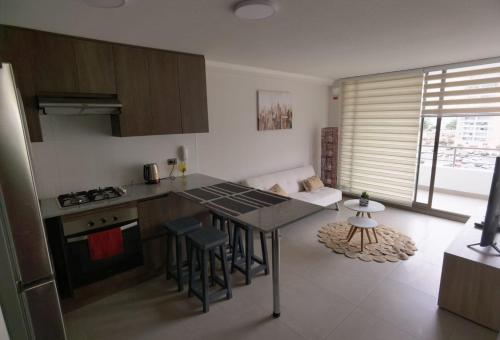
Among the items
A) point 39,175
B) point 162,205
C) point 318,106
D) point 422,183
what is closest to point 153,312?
point 162,205

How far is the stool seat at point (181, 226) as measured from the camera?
8.15ft

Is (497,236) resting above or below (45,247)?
below

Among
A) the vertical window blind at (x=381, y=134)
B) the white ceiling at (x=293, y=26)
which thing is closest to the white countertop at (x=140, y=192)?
the white ceiling at (x=293, y=26)

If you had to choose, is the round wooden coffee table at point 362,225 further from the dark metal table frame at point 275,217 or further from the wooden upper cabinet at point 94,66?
the wooden upper cabinet at point 94,66

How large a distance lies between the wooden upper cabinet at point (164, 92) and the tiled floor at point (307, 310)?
66.3 inches

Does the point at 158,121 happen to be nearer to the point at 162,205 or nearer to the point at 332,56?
the point at 162,205

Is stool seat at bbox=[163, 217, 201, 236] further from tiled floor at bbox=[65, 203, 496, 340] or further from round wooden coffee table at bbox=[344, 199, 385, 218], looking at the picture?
round wooden coffee table at bbox=[344, 199, 385, 218]

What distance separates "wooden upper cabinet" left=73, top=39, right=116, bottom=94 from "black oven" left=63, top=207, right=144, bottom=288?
1153mm

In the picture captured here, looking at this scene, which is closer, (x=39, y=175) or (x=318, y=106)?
(x=39, y=175)

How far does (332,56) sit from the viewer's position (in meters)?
3.20

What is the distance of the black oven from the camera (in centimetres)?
220

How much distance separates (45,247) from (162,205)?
49.3 inches

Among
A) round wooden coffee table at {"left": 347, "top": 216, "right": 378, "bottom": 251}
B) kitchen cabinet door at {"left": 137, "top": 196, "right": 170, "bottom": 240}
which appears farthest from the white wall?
round wooden coffee table at {"left": 347, "top": 216, "right": 378, "bottom": 251}

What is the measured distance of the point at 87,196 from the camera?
2484 mm
